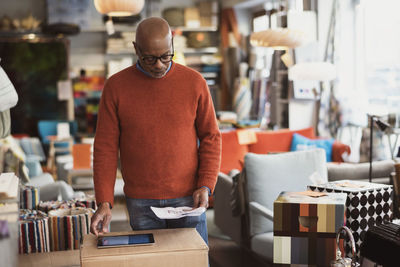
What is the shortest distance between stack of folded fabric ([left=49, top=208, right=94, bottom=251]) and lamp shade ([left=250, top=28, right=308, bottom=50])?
3.23 metres

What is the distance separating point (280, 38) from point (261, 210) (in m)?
2.62

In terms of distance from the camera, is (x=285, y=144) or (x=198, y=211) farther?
(x=285, y=144)

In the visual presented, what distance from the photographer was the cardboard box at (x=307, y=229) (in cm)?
206

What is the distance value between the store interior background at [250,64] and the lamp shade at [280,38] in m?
1.16

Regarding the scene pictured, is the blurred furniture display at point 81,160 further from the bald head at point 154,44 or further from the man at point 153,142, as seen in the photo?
the bald head at point 154,44

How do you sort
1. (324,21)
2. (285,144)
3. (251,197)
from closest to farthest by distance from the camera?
(251,197)
(285,144)
(324,21)

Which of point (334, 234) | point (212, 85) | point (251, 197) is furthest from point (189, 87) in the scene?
point (212, 85)

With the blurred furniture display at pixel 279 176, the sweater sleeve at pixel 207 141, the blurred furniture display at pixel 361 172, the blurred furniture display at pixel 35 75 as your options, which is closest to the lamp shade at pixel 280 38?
the blurred furniture display at pixel 279 176

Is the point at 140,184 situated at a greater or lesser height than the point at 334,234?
greater

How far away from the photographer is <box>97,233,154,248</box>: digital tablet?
6.24 ft

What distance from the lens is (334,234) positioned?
207 centimetres

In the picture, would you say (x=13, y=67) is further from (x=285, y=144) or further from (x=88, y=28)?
(x=285, y=144)

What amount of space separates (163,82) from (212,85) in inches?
303

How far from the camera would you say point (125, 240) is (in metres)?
1.96
